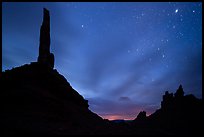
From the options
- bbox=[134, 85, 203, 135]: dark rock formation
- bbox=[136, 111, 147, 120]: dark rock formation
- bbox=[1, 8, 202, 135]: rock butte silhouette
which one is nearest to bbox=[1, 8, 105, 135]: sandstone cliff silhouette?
bbox=[1, 8, 202, 135]: rock butte silhouette

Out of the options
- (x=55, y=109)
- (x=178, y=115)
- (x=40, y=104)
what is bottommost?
(x=178, y=115)

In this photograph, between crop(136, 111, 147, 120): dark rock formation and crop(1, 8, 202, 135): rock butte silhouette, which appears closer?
crop(1, 8, 202, 135): rock butte silhouette

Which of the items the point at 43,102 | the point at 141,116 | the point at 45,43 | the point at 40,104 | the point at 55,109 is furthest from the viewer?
the point at 141,116

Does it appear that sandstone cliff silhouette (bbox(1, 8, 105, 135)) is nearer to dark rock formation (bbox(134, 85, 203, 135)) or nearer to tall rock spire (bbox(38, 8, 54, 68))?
tall rock spire (bbox(38, 8, 54, 68))

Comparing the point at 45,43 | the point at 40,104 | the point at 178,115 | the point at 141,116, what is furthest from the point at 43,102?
the point at 141,116

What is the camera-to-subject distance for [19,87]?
144 ft

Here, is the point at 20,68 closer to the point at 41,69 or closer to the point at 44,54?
the point at 41,69

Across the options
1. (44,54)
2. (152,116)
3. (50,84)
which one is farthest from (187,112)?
(44,54)

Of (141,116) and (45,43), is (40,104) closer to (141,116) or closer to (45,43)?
(45,43)

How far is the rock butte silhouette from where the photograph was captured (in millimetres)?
28542

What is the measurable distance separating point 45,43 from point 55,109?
36.8 metres

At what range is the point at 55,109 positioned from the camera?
41406 millimetres

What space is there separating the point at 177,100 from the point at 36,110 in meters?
76.0

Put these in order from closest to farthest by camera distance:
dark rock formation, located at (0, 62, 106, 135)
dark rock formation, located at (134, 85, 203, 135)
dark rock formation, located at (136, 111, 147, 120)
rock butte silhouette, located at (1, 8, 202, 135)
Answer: dark rock formation, located at (0, 62, 106, 135) → rock butte silhouette, located at (1, 8, 202, 135) → dark rock formation, located at (134, 85, 203, 135) → dark rock formation, located at (136, 111, 147, 120)
